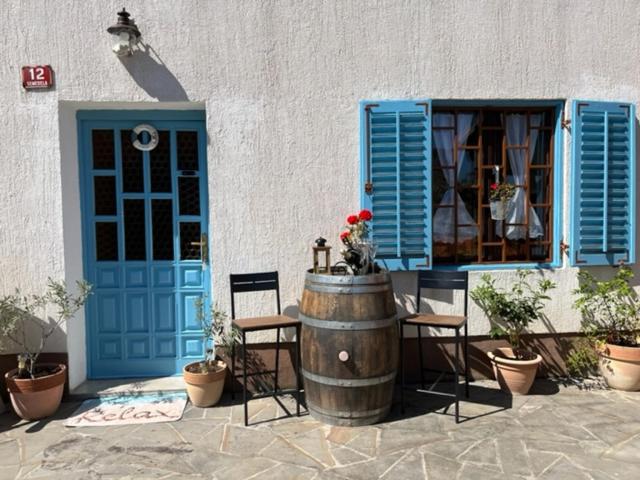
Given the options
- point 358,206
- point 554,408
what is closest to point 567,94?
point 358,206

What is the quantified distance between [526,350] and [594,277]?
36.7 inches

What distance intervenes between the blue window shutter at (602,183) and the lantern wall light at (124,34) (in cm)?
377

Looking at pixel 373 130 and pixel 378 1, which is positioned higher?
pixel 378 1

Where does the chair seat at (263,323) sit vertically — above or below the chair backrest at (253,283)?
below

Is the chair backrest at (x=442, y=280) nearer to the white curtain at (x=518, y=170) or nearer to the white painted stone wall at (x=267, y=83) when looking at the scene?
the white painted stone wall at (x=267, y=83)

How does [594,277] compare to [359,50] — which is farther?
[594,277]

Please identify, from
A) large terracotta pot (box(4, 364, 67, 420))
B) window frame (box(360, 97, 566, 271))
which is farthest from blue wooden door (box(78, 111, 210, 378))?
window frame (box(360, 97, 566, 271))

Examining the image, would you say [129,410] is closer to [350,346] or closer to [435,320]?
[350,346]

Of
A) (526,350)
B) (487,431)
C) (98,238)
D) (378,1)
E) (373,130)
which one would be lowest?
(487,431)

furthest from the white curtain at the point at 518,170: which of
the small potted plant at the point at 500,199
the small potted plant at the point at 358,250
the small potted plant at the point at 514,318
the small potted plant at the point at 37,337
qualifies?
the small potted plant at the point at 37,337

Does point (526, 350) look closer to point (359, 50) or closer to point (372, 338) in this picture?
point (372, 338)

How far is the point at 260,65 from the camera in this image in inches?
167

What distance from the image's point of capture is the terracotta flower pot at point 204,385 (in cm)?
400

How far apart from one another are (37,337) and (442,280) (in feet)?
11.3
